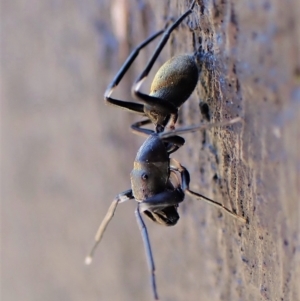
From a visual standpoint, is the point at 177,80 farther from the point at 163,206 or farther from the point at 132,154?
the point at 132,154

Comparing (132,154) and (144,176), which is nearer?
(144,176)

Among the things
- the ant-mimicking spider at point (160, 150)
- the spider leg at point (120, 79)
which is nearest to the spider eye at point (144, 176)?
the ant-mimicking spider at point (160, 150)

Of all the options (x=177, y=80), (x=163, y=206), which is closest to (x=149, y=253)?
(x=163, y=206)

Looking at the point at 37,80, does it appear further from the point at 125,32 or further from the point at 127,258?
the point at 127,258

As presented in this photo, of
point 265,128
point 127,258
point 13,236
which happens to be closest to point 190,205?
point 127,258

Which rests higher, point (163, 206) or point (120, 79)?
point (120, 79)

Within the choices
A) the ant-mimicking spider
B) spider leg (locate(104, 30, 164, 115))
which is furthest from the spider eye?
spider leg (locate(104, 30, 164, 115))
